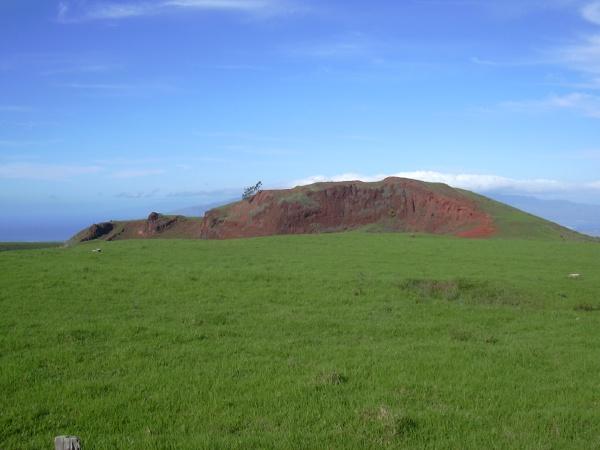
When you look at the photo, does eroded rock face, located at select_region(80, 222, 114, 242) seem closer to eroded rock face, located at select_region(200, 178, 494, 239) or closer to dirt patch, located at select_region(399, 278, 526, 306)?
eroded rock face, located at select_region(200, 178, 494, 239)

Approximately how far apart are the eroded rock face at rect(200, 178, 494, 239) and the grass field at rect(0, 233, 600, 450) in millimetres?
39841

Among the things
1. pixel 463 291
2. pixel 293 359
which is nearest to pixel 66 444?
pixel 293 359

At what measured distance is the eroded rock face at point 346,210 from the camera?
208 feet

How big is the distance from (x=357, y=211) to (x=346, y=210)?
127 cm

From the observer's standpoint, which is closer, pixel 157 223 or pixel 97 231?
pixel 97 231

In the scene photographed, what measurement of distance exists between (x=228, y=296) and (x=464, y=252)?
20237 millimetres

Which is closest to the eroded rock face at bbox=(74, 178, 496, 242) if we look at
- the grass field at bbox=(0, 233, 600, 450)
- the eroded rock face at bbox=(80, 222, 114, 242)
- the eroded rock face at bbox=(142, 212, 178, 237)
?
A: the eroded rock face at bbox=(142, 212, 178, 237)

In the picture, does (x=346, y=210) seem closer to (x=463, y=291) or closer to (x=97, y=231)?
(x=97, y=231)

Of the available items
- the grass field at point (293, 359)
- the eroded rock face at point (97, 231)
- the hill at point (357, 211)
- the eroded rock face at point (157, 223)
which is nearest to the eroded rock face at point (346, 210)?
the hill at point (357, 211)

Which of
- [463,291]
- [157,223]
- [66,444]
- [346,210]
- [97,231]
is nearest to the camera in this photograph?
[66,444]

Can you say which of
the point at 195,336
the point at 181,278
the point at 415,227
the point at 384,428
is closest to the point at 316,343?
the point at 195,336

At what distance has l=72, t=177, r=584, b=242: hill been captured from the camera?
62.0m

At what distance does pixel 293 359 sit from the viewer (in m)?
11.1

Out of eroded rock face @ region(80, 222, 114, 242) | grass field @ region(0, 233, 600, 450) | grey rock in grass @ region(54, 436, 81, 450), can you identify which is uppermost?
eroded rock face @ region(80, 222, 114, 242)
